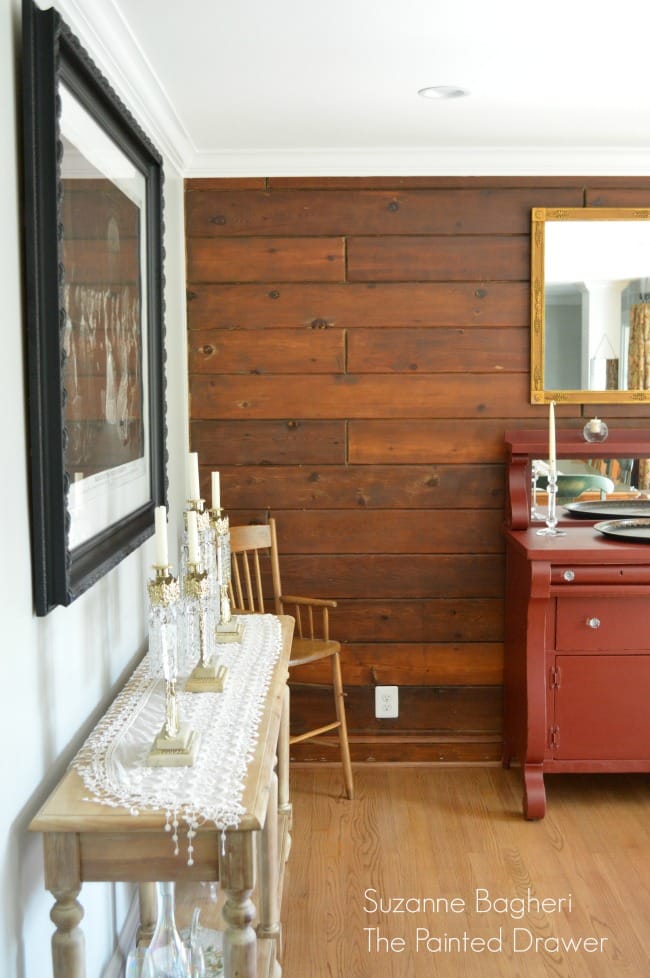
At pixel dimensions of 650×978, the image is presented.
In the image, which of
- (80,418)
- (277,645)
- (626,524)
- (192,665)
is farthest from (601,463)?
(80,418)

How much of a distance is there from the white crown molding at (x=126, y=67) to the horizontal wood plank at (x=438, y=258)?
78 centimetres

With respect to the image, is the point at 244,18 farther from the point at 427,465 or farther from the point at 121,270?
the point at 427,465

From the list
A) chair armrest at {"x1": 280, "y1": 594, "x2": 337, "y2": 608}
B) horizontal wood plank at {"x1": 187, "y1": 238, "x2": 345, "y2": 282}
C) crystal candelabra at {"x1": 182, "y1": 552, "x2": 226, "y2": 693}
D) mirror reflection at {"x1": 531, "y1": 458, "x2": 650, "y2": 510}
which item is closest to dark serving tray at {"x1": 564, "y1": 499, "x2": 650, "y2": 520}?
mirror reflection at {"x1": 531, "y1": 458, "x2": 650, "y2": 510}

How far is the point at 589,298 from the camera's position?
3.75m

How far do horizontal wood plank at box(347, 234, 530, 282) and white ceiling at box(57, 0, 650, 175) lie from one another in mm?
257

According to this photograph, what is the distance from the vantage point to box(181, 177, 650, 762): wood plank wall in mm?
3746

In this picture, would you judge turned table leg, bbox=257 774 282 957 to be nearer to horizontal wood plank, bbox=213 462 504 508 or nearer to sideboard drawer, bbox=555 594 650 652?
sideboard drawer, bbox=555 594 650 652

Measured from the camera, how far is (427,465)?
382 centimetres

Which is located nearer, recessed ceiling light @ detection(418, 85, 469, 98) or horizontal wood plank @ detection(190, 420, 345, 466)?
recessed ceiling light @ detection(418, 85, 469, 98)

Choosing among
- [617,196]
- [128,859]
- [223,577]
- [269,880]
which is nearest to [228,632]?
[223,577]

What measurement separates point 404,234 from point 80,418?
2.04m

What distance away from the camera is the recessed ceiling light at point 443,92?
2.88 m

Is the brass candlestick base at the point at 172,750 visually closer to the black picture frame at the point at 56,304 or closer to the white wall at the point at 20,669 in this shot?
the white wall at the point at 20,669

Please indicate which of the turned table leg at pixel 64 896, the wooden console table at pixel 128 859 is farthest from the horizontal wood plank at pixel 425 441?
the turned table leg at pixel 64 896
